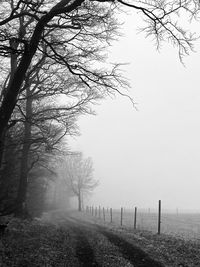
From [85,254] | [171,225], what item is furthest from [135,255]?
[171,225]

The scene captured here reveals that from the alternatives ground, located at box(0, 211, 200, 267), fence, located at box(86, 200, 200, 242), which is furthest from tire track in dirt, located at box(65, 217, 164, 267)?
fence, located at box(86, 200, 200, 242)

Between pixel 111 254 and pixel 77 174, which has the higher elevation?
pixel 77 174

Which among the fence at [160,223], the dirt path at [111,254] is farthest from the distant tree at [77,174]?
the dirt path at [111,254]

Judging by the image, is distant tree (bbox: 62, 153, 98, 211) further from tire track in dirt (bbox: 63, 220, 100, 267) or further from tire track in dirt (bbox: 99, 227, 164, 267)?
tire track in dirt (bbox: 99, 227, 164, 267)

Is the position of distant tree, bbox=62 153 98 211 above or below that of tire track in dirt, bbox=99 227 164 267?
above

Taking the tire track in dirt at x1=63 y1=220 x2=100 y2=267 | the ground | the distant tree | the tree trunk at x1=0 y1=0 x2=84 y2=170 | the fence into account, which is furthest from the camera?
the distant tree

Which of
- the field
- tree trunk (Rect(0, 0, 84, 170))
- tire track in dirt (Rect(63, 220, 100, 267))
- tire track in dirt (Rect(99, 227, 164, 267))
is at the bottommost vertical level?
the field

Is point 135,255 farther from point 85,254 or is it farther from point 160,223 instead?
point 160,223

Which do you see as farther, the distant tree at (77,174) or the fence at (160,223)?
the distant tree at (77,174)

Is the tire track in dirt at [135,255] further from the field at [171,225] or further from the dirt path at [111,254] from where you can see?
the field at [171,225]

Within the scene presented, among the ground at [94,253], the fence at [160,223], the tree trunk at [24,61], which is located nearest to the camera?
the ground at [94,253]

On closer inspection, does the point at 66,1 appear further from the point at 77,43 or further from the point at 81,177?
the point at 81,177

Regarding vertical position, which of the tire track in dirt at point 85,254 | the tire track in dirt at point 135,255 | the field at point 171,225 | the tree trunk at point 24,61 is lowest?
the field at point 171,225

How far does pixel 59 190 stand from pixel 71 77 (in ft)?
250
